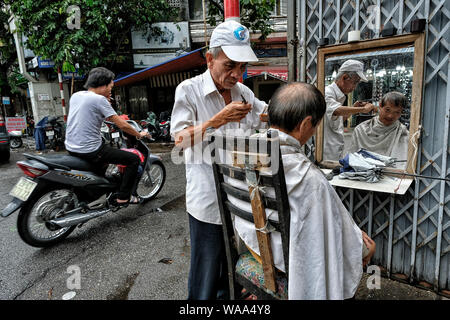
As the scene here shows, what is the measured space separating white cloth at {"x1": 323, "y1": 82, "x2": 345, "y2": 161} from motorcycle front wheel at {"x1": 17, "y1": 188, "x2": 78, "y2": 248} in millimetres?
2600

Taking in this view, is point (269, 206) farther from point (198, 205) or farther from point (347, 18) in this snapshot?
point (347, 18)

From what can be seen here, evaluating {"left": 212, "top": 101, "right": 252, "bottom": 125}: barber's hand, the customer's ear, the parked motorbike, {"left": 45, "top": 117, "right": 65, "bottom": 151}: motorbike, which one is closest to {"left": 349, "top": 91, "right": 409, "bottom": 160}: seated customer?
the customer's ear

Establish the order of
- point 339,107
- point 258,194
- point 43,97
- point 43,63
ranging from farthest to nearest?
1. point 43,97
2. point 43,63
3. point 339,107
4. point 258,194

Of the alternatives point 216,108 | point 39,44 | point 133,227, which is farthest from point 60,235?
point 39,44

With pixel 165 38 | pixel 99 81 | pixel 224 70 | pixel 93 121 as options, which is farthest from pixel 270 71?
pixel 224 70

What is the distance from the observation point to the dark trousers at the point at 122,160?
10.5 ft

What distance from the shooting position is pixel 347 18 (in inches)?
89.0

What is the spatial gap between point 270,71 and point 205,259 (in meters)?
9.17

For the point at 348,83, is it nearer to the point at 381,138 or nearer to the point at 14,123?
the point at 381,138

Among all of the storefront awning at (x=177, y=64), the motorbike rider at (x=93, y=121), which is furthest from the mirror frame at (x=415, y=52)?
the storefront awning at (x=177, y=64)

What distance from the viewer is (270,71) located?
1003 centimetres

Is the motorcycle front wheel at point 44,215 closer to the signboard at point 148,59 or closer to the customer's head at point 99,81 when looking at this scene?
the customer's head at point 99,81

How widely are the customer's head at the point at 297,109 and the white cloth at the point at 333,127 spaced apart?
4.41 ft
